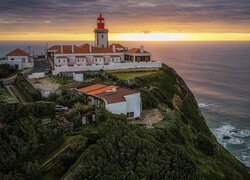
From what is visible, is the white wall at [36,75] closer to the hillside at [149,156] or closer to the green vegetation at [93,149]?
the green vegetation at [93,149]

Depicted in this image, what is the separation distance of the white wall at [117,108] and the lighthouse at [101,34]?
31.2 metres

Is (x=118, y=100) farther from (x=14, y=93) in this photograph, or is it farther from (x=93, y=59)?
(x=93, y=59)

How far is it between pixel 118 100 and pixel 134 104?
1.83m

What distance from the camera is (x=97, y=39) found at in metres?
54.3

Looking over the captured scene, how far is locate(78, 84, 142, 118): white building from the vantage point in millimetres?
24422

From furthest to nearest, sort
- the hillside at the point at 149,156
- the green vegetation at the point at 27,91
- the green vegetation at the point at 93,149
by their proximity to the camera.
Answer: the green vegetation at the point at 27,91 < the hillside at the point at 149,156 < the green vegetation at the point at 93,149

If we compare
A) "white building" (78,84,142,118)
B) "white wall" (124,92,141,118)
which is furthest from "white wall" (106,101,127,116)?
"white wall" (124,92,141,118)

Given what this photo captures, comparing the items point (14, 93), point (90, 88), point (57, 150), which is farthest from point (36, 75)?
point (57, 150)

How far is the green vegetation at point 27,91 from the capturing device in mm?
27141

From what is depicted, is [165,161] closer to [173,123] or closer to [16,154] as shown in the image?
[173,123]

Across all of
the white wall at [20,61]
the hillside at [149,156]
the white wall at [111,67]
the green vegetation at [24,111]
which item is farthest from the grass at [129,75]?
the green vegetation at [24,111]

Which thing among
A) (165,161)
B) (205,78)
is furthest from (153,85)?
(205,78)

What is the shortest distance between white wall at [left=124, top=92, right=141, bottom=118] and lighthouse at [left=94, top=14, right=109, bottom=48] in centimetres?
2969

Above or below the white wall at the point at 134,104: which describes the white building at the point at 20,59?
above
